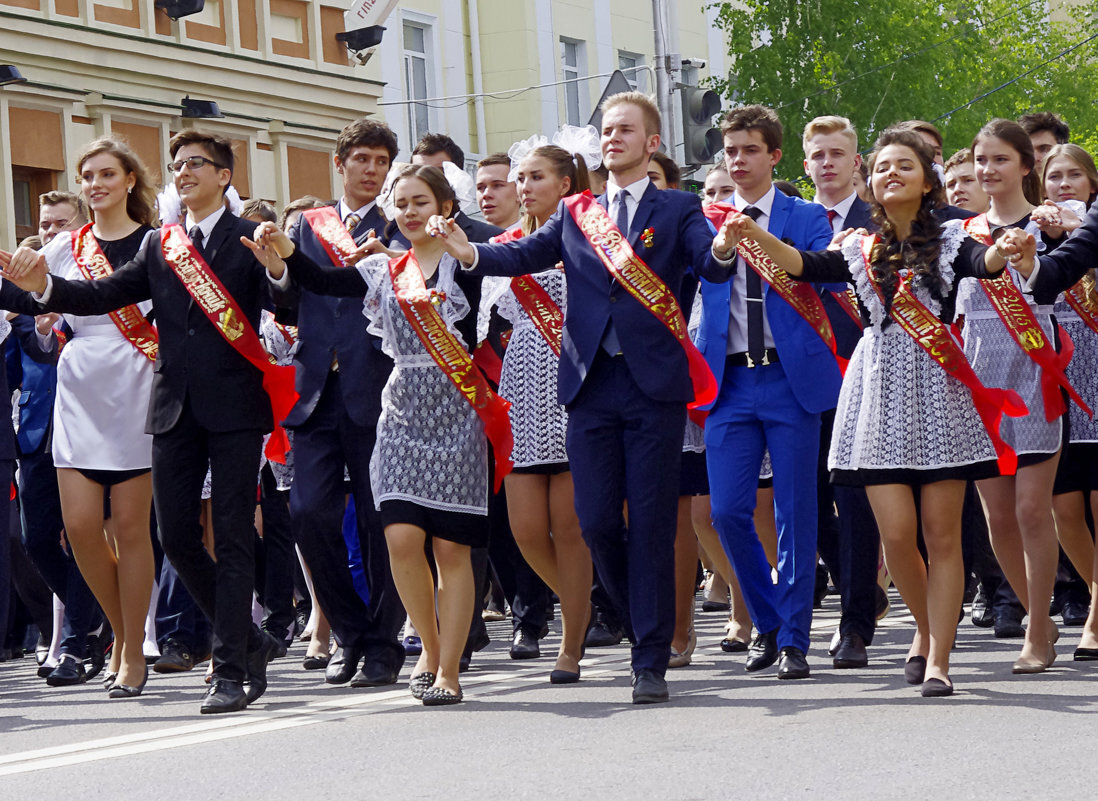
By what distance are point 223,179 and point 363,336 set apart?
83 centimetres

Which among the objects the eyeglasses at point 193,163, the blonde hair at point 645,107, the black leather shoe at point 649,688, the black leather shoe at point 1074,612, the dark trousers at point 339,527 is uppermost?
the blonde hair at point 645,107

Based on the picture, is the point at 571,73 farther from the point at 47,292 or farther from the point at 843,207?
the point at 47,292

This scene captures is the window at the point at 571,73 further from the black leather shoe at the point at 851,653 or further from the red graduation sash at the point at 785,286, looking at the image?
the black leather shoe at the point at 851,653

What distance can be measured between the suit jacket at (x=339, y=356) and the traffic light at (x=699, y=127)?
892 centimetres

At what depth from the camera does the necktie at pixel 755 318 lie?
7.88 m

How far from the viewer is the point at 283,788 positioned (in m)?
5.59

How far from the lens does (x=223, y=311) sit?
749 cm

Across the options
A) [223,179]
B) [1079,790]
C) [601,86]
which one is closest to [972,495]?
[223,179]

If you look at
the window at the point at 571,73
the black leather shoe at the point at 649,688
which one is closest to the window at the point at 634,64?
the window at the point at 571,73

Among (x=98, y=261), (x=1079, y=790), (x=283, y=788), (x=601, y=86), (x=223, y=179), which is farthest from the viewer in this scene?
A: (x=601, y=86)

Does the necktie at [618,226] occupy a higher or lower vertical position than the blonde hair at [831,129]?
lower

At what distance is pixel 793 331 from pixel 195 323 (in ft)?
7.02

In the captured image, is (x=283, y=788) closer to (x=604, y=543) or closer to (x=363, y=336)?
(x=604, y=543)

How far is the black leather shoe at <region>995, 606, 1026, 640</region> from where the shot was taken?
8.84m
